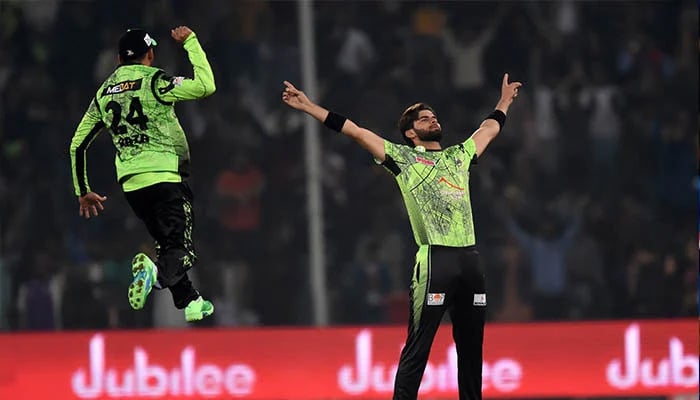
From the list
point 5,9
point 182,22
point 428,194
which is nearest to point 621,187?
point 182,22

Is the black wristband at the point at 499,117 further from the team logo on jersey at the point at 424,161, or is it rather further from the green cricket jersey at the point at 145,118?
the green cricket jersey at the point at 145,118

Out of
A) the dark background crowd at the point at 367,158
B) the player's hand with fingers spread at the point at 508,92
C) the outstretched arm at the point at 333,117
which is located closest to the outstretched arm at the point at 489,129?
the player's hand with fingers spread at the point at 508,92

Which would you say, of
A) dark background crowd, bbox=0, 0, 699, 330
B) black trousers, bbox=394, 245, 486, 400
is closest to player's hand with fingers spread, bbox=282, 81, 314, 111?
black trousers, bbox=394, 245, 486, 400

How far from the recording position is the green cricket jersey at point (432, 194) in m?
10.6

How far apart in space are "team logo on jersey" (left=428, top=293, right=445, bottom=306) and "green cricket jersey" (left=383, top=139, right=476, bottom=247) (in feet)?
1.04

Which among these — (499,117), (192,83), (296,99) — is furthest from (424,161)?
(192,83)

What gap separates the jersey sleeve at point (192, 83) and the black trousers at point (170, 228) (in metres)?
0.61

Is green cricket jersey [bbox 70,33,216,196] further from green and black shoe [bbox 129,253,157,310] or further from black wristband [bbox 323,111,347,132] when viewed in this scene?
black wristband [bbox 323,111,347,132]

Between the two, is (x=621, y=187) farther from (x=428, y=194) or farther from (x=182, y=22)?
(x=428, y=194)

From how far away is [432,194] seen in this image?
1059cm

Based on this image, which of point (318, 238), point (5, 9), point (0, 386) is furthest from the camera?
point (5, 9)

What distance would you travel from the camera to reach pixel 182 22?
18.5 m

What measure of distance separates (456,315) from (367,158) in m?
7.97

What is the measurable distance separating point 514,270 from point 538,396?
7.43 feet
